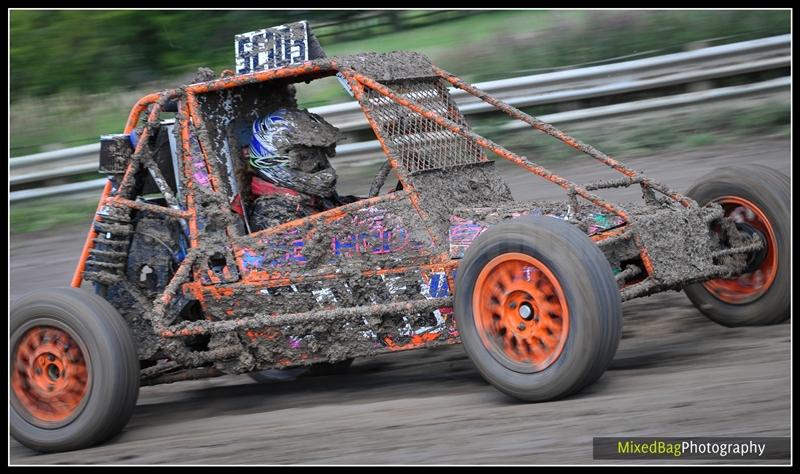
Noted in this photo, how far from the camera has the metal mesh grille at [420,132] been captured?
539 cm

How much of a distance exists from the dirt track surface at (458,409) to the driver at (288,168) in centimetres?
97

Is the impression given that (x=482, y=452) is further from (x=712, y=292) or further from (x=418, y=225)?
(x=712, y=292)

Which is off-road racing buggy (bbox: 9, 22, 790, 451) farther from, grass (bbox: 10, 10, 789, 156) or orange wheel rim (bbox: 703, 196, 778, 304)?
grass (bbox: 10, 10, 789, 156)

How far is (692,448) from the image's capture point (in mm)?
3943

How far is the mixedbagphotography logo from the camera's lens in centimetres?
387

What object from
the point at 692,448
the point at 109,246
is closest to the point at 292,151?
the point at 109,246

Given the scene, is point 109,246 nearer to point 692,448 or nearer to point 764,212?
point 692,448

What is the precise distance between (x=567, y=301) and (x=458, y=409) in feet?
2.36

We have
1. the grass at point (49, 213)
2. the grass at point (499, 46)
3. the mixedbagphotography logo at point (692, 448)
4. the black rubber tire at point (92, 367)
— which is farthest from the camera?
the grass at point (499, 46)

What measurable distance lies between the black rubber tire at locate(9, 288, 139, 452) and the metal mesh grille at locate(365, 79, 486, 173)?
154 centimetres

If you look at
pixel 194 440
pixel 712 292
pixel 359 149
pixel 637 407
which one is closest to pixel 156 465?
pixel 194 440

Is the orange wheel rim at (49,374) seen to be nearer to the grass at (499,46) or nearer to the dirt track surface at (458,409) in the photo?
the dirt track surface at (458,409)

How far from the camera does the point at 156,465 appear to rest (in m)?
4.68

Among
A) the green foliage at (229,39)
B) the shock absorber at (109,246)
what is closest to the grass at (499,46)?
the green foliage at (229,39)
